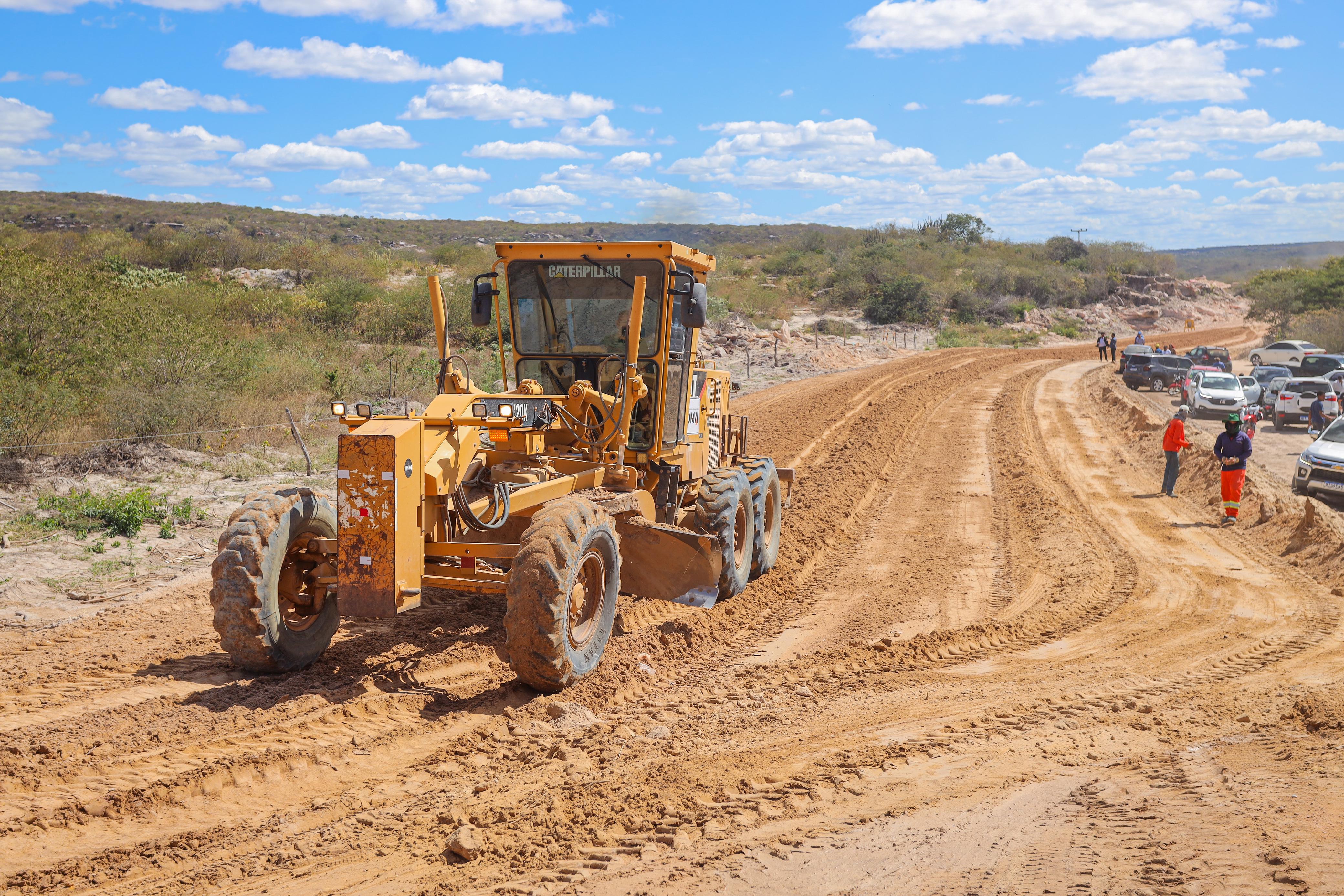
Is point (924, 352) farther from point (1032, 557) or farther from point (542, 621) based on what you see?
point (542, 621)

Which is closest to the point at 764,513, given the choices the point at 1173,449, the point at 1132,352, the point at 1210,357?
the point at 1173,449

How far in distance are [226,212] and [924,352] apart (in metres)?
54.6

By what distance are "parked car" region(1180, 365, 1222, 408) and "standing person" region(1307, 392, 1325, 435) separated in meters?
3.45

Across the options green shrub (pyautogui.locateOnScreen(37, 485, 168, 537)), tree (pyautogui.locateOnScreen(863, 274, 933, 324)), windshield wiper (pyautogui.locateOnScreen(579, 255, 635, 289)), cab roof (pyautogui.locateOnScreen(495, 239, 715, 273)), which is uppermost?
tree (pyautogui.locateOnScreen(863, 274, 933, 324))

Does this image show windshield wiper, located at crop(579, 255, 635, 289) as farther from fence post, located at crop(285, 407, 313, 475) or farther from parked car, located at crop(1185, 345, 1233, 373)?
parked car, located at crop(1185, 345, 1233, 373)

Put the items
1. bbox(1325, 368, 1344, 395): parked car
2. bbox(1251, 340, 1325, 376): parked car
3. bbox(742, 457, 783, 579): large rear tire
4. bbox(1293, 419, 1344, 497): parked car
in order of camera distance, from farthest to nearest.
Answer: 1. bbox(1251, 340, 1325, 376): parked car
2. bbox(1325, 368, 1344, 395): parked car
3. bbox(1293, 419, 1344, 497): parked car
4. bbox(742, 457, 783, 579): large rear tire

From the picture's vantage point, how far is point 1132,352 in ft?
113

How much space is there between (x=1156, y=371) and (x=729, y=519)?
29.2 metres

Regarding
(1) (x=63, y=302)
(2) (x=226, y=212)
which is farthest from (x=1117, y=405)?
(2) (x=226, y=212)

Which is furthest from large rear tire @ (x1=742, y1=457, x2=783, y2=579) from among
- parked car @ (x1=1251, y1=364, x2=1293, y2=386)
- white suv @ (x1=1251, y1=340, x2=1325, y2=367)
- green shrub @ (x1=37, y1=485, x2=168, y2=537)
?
white suv @ (x1=1251, y1=340, x2=1325, y2=367)

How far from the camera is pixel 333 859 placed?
425cm

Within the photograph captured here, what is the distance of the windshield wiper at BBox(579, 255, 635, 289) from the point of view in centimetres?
809

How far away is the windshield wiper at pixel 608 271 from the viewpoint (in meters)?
8.09

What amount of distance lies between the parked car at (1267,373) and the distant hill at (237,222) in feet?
68.1
